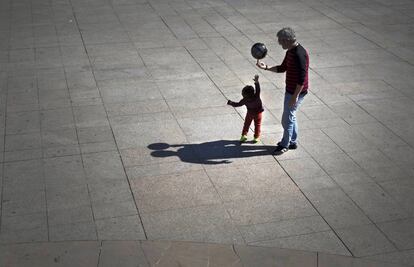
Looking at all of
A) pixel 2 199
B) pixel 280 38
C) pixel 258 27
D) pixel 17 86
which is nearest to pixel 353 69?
pixel 258 27

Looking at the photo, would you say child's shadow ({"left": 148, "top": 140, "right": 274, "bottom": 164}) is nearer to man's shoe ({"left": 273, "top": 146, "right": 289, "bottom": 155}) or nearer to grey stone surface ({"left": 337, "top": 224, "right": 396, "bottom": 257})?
man's shoe ({"left": 273, "top": 146, "right": 289, "bottom": 155})

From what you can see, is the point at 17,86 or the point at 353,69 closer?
the point at 17,86

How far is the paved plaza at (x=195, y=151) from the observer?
632 cm

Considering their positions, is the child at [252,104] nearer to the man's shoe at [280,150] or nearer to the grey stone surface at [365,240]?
the man's shoe at [280,150]

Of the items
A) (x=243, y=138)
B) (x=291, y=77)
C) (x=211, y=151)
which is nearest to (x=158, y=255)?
(x=211, y=151)

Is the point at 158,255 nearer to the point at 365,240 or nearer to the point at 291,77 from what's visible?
the point at 365,240

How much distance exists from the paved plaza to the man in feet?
1.07

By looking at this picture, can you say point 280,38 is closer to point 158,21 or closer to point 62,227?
point 62,227

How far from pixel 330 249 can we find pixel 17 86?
23.3 ft

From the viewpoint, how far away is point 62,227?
21.5 ft

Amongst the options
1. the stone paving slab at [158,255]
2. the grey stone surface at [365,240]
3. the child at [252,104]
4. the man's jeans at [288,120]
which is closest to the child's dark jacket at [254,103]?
the child at [252,104]

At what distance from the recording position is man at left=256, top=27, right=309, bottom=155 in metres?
7.51

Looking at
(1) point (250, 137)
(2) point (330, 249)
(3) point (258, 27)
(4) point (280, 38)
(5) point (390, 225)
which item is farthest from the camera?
(3) point (258, 27)

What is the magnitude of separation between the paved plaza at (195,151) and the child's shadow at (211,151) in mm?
32
